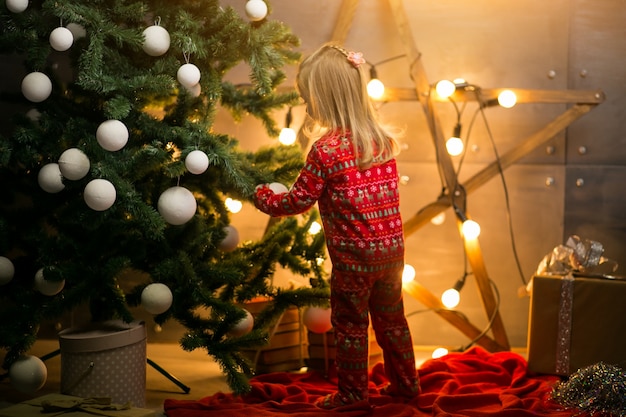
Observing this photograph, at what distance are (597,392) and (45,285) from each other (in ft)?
6.43

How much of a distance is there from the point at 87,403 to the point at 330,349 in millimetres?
1243

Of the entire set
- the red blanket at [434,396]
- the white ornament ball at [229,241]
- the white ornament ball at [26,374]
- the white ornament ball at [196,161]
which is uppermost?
the white ornament ball at [196,161]

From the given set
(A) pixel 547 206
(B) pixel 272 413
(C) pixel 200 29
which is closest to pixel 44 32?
(C) pixel 200 29

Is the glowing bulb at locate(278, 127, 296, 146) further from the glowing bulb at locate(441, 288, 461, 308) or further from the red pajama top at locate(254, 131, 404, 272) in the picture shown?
the glowing bulb at locate(441, 288, 461, 308)

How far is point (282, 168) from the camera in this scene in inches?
128

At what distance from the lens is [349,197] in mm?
2854

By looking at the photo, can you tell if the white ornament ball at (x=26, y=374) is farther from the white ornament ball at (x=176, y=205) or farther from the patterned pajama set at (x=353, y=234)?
the patterned pajama set at (x=353, y=234)

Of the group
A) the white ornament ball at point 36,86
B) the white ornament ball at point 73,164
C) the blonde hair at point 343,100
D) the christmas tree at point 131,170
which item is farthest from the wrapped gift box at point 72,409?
the blonde hair at point 343,100

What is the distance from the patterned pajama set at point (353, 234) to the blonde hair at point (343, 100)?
0.15 feet

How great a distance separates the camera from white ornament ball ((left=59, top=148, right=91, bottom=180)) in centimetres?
269

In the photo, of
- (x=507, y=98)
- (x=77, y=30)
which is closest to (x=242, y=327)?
(x=77, y=30)

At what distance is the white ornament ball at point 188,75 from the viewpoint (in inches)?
110

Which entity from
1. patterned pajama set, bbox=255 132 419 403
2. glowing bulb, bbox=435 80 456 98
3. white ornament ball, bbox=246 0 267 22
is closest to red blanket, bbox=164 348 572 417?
patterned pajama set, bbox=255 132 419 403

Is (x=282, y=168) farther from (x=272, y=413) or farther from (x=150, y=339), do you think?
(x=150, y=339)
